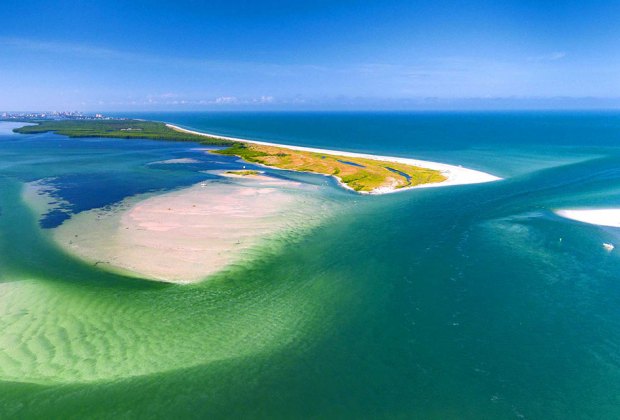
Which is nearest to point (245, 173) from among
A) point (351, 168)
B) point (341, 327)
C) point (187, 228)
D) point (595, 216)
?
point (351, 168)

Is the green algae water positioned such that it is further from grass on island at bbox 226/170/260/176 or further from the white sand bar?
grass on island at bbox 226/170/260/176

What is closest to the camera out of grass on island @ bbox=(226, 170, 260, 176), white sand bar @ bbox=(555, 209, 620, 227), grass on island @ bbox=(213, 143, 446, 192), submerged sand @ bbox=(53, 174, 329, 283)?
submerged sand @ bbox=(53, 174, 329, 283)

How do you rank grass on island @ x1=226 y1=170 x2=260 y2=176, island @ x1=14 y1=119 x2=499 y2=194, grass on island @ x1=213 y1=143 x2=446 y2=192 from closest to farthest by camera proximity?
1. island @ x1=14 y1=119 x2=499 y2=194
2. grass on island @ x1=213 y1=143 x2=446 y2=192
3. grass on island @ x1=226 y1=170 x2=260 y2=176

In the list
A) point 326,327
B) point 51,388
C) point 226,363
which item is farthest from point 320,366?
point 51,388

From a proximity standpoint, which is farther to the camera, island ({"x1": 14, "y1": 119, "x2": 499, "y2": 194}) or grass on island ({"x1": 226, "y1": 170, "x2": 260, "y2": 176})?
grass on island ({"x1": 226, "y1": 170, "x2": 260, "y2": 176})

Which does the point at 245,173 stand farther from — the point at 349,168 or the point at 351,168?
the point at 351,168

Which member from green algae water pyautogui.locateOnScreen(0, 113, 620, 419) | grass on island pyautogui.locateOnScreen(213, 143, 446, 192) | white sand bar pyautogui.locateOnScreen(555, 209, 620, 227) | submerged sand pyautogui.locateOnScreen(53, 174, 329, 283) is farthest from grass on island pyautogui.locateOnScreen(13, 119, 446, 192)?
white sand bar pyautogui.locateOnScreen(555, 209, 620, 227)
